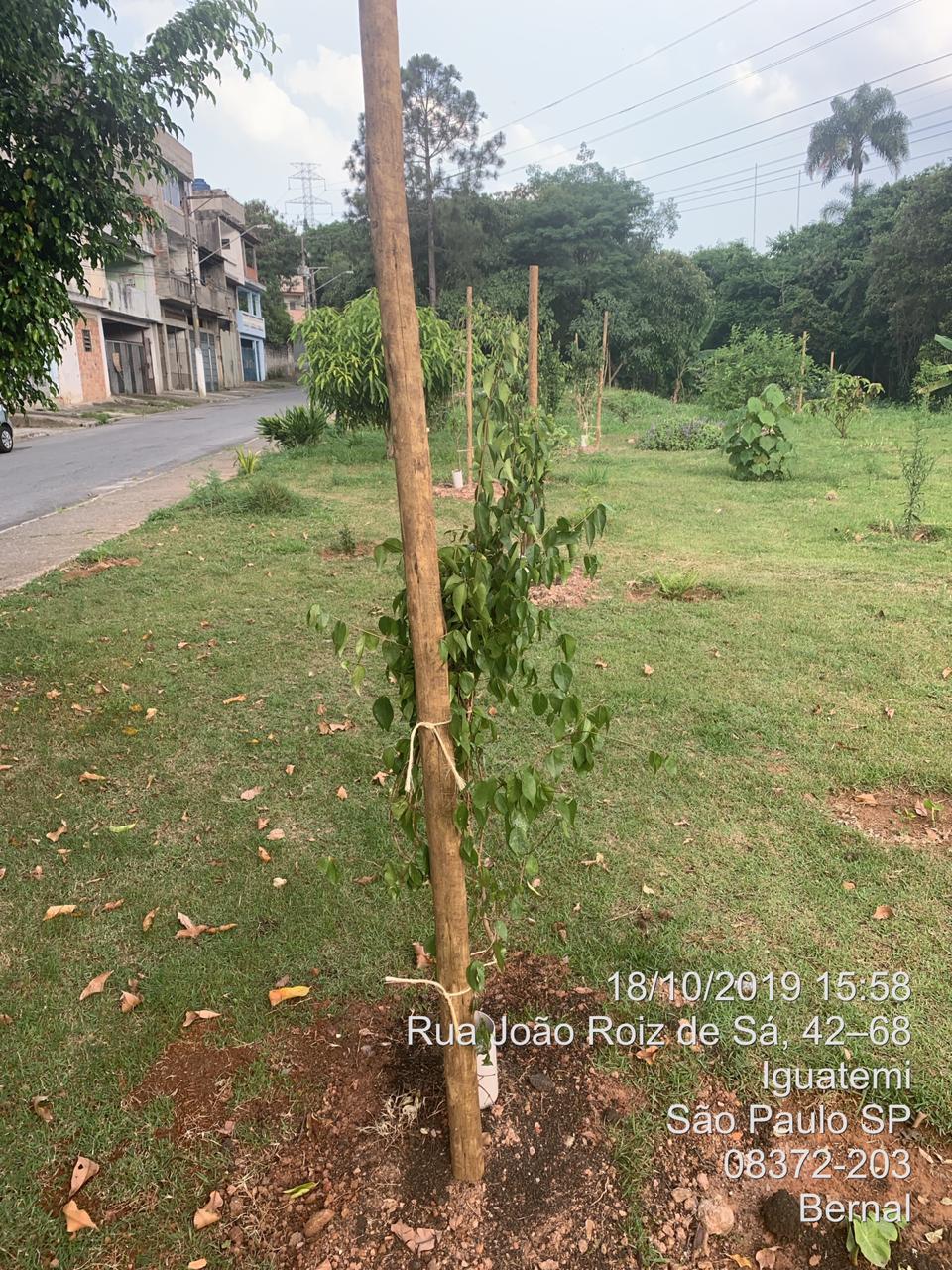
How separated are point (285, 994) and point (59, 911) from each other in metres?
0.98

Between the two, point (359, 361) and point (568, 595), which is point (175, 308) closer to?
point (359, 361)

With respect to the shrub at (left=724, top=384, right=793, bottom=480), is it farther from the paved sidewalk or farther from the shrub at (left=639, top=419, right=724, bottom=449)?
the paved sidewalk

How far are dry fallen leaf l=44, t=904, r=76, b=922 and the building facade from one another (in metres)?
22.4

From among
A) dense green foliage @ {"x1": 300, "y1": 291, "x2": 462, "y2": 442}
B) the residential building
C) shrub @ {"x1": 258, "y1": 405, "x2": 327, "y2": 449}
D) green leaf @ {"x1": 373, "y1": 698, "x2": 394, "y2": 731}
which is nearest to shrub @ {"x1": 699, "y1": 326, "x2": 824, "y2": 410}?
dense green foliage @ {"x1": 300, "y1": 291, "x2": 462, "y2": 442}

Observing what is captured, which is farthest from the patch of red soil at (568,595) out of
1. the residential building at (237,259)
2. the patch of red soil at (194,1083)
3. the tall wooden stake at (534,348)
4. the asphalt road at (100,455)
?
the residential building at (237,259)

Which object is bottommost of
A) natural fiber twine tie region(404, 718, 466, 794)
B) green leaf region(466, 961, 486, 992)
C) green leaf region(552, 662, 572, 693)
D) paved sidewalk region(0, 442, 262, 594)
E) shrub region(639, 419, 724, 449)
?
green leaf region(466, 961, 486, 992)

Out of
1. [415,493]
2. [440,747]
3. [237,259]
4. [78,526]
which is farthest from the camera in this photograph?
[237,259]

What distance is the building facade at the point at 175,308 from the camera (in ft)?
91.6

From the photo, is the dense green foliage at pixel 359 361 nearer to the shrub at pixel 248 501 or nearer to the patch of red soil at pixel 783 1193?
the shrub at pixel 248 501

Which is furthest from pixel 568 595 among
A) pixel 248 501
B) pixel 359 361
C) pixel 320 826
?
pixel 359 361

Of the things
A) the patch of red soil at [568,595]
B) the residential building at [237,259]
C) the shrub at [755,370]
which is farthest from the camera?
the residential building at [237,259]

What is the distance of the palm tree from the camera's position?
37094 mm

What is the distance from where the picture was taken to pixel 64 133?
12.6ft

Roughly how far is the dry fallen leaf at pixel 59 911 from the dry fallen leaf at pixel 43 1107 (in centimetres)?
80
